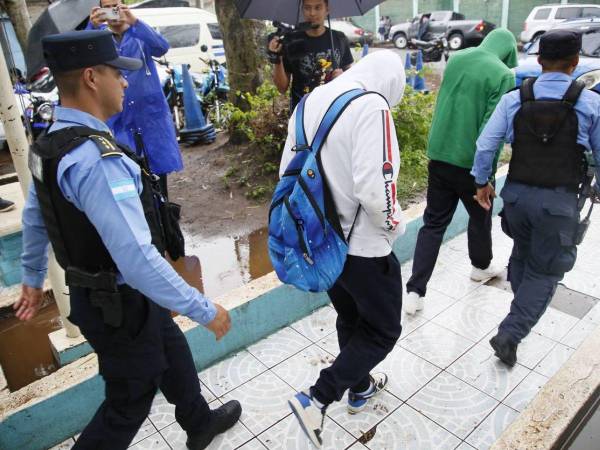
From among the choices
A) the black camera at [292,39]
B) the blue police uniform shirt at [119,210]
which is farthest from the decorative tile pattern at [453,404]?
the black camera at [292,39]

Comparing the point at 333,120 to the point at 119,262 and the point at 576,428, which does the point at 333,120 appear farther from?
the point at 576,428

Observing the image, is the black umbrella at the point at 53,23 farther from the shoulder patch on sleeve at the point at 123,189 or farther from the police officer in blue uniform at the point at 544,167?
the police officer in blue uniform at the point at 544,167

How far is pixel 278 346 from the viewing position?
318cm

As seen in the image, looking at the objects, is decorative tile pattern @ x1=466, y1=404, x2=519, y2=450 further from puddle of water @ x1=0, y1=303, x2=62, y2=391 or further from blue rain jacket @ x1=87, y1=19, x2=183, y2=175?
blue rain jacket @ x1=87, y1=19, x2=183, y2=175

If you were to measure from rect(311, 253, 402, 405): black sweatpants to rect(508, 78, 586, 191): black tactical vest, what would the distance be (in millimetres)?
1038

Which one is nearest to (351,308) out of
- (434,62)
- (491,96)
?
(491,96)

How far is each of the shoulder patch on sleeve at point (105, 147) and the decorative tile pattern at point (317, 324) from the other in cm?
201

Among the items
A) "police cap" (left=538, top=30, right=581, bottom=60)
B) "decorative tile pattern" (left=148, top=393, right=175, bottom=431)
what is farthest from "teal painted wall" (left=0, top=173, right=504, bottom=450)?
"police cap" (left=538, top=30, right=581, bottom=60)

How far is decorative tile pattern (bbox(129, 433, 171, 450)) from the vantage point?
2473mm

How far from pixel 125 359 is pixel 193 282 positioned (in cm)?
213

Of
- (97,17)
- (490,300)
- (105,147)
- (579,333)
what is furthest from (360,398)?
(97,17)

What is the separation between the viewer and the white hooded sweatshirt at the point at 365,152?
1.94 metres

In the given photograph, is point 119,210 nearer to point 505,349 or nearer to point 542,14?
point 505,349

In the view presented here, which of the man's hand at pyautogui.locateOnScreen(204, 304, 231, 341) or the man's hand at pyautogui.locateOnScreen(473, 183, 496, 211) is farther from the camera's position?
the man's hand at pyautogui.locateOnScreen(473, 183, 496, 211)
